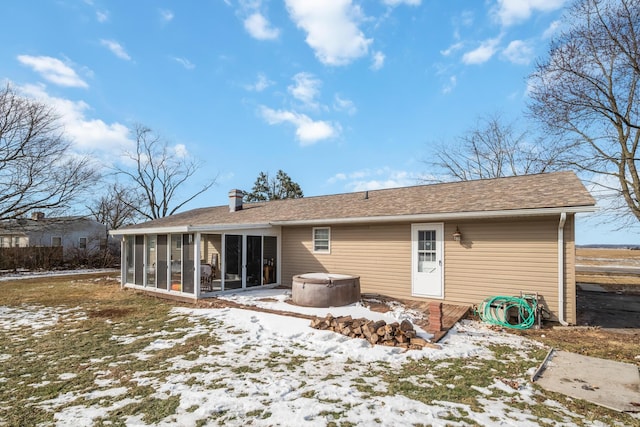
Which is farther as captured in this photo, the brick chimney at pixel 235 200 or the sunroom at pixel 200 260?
the brick chimney at pixel 235 200

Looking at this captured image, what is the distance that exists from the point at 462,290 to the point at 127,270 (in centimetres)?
1144

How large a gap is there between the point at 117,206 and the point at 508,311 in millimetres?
34396

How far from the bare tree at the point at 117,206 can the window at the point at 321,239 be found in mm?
26109

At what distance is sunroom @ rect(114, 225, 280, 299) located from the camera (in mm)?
9562

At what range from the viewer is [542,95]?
42.3 feet

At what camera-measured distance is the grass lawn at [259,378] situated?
10.4 ft

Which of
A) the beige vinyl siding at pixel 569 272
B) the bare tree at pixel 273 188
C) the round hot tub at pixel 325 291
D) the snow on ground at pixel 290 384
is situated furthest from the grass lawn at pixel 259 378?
the bare tree at pixel 273 188

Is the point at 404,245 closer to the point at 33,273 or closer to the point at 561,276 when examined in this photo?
the point at 561,276

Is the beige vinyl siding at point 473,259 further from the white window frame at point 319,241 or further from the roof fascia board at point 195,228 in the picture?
the roof fascia board at point 195,228

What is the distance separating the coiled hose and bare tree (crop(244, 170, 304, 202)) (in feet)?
84.2

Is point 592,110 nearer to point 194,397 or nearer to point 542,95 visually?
point 542,95

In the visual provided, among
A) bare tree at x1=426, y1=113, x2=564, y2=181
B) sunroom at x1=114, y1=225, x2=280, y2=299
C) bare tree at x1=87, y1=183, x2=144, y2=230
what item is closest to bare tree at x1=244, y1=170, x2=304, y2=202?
bare tree at x1=87, y1=183, x2=144, y2=230

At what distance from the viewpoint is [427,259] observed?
28.5 feet

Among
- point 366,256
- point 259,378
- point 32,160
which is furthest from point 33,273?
point 259,378
